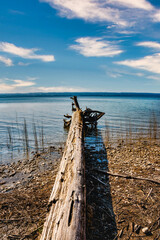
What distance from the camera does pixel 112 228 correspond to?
3.27 meters

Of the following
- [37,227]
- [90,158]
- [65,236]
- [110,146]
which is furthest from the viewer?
[110,146]

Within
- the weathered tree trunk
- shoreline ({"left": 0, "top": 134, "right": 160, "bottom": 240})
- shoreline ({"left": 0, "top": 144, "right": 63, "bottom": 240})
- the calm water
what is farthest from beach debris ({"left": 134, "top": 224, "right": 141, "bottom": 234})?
the calm water

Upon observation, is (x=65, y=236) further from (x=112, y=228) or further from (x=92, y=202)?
(x=92, y=202)

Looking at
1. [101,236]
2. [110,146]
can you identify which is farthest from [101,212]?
[110,146]

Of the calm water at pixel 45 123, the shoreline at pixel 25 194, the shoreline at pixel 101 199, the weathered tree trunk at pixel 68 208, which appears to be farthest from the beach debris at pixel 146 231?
the calm water at pixel 45 123

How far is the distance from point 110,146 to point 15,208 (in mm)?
6325

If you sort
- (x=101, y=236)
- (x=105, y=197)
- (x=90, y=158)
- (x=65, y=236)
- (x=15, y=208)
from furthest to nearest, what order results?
(x=90, y=158)
(x=105, y=197)
(x=15, y=208)
(x=101, y=236)
(x=65, y=236)

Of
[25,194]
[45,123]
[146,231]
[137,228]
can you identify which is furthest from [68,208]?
[45,123]

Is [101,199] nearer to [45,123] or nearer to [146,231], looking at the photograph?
[146,231]

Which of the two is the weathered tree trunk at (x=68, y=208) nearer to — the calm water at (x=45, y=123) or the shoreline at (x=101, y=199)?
the shoreline at (x=101, y=199)

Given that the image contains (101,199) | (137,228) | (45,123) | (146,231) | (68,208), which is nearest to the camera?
(68,208)

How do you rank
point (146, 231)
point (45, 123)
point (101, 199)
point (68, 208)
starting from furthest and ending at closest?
point (45, 123) → point (101, 199) → point (146, 231) → point (68, 208)

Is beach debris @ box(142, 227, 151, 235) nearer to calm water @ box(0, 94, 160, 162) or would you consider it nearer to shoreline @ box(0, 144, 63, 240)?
shoreline @ box(0, 144, 63, 240)

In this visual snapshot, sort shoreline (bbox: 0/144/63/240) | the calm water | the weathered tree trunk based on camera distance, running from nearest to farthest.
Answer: the weathered tree trunk → shoreline (bbox: 0/144/63/240) → the calm water
